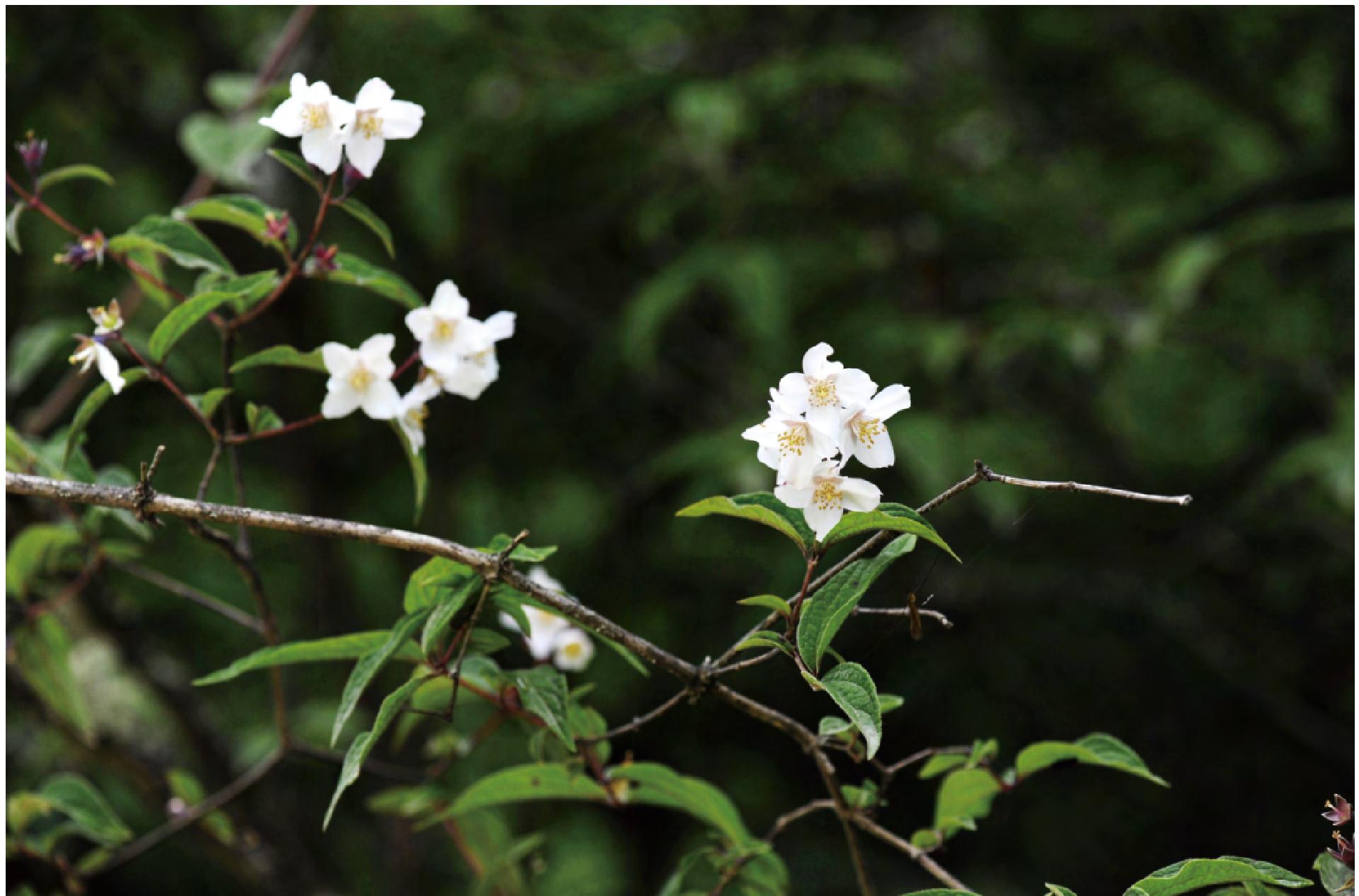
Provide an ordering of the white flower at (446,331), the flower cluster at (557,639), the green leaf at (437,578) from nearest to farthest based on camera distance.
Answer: the green leaf at (437,578) → the white flower at (446,331) → the flower cluster at (557,639)

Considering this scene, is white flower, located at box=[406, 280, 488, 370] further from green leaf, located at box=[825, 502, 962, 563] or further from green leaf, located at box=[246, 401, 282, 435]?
green leaf, located at box=[825, 502, 962, 563]

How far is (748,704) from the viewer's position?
0.58 m

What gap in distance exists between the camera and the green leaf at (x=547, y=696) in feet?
1.96

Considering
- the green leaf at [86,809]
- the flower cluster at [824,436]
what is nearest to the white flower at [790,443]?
the flower cluster at [824,436]

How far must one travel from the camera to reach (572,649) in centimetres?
90

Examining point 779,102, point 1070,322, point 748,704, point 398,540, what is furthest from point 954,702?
point 398,540

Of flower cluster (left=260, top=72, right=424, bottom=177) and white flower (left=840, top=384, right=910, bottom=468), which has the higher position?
flower cluster (left=260, top=72, right=424, bottom=177)

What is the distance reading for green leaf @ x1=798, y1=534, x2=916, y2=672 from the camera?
54cm

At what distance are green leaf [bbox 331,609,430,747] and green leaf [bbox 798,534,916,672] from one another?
204mm

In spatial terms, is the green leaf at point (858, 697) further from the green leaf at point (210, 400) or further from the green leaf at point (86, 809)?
the green leaf at point (86, 809)

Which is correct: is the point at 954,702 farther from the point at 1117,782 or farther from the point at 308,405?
the point at 308,405

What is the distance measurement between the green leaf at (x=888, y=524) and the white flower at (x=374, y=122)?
35 cm

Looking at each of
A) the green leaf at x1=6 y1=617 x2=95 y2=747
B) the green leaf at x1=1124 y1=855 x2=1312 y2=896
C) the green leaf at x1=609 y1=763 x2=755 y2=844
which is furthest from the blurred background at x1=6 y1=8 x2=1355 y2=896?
the green leaf at x1=1124 y1=855 x2=1312 y2=896

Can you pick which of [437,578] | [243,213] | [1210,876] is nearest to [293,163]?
[243,213]
